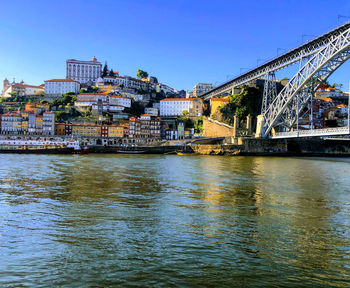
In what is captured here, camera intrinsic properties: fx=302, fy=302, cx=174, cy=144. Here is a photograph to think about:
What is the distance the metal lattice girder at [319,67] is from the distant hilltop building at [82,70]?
76271 mm

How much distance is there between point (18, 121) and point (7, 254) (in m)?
68.8

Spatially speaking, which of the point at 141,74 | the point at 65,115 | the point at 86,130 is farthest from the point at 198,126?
the point at 141,74

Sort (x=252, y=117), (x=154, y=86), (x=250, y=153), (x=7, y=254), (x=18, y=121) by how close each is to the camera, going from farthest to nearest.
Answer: (x=154, y=86) < (x=18, y=121) < (x=252, y=117) < (x=250, y=153) < (x=7, y=254)

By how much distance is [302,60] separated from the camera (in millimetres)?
37844

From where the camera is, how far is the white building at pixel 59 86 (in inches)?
3519

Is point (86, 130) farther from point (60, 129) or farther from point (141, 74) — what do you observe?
point (141, 74)

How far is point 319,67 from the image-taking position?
32906mm

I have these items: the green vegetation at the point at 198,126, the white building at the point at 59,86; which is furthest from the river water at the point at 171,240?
the white building at the point at 59,86

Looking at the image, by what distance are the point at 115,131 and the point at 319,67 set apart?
44.5 meters

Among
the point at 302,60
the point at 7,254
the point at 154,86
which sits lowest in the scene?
the point at 7,254

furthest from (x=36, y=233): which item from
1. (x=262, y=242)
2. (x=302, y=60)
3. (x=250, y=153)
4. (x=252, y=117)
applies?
(x=252, y=117)

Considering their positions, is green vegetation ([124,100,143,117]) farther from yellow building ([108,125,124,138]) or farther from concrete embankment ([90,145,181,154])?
concrete embankment ([90,145,181,154])

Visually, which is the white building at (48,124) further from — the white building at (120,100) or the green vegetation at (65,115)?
the white building at (120,100)

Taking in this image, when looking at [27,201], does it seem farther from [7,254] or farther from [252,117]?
[252,117]
